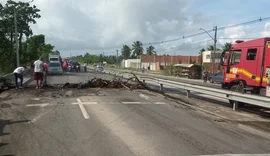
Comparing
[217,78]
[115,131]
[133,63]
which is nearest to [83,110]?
[115,131]

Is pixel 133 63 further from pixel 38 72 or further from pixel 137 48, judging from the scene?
pixel 38 72

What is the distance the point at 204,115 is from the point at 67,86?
9.07 metres

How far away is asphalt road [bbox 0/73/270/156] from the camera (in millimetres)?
6129

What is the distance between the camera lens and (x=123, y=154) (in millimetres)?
5793

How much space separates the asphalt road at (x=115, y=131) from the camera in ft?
20.1

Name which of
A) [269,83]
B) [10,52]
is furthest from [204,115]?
[10,52]

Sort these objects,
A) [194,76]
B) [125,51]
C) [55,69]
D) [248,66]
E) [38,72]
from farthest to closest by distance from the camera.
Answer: [125,51], [194,76], [55,69], [38,72], [248,66]

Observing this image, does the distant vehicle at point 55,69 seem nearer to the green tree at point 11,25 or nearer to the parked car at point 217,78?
the green tree at point 11,25

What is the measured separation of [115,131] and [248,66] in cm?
777

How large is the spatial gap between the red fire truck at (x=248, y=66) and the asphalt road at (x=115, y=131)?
10.6 feet

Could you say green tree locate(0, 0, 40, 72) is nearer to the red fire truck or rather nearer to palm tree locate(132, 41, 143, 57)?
the red fire truck

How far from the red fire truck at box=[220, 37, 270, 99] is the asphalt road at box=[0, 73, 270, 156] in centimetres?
323

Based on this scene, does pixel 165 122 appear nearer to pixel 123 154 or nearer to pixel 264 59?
pixel 123 154

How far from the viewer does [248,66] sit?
13.1m
